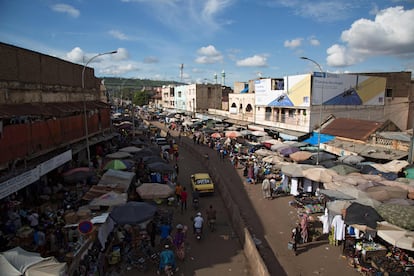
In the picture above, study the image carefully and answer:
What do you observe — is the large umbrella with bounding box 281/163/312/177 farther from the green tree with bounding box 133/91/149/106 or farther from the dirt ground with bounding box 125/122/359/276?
the green tree with bounding box 133/91/149/106

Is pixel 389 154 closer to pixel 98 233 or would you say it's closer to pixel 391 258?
pixel 391 258

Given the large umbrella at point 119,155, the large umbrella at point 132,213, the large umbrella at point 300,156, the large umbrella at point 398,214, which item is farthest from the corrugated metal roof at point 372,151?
the large umbrella at point 119,155

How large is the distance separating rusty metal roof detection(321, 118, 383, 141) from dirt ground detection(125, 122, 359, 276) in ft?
39.0

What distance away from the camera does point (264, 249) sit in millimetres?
11586

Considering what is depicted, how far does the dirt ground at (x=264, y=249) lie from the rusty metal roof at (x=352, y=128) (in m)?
11.9

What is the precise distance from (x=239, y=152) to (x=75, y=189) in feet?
57.5

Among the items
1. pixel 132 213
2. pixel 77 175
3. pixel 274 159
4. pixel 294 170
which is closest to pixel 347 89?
pixel 274 159

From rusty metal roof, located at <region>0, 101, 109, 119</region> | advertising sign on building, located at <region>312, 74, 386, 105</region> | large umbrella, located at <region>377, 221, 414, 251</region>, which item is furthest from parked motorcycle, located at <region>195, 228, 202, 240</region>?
advertising sign on building, located at <region>312, 74, 386, 105</region>

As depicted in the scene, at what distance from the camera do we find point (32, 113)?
14.5 meters

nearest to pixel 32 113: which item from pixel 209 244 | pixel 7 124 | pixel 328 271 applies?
pixel 7 124

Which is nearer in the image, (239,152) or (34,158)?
(34,158)

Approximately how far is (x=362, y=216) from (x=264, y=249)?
3.87 m

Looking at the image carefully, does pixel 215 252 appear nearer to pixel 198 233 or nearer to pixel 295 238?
pixel 198 233

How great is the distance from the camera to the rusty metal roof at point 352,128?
25.1m
